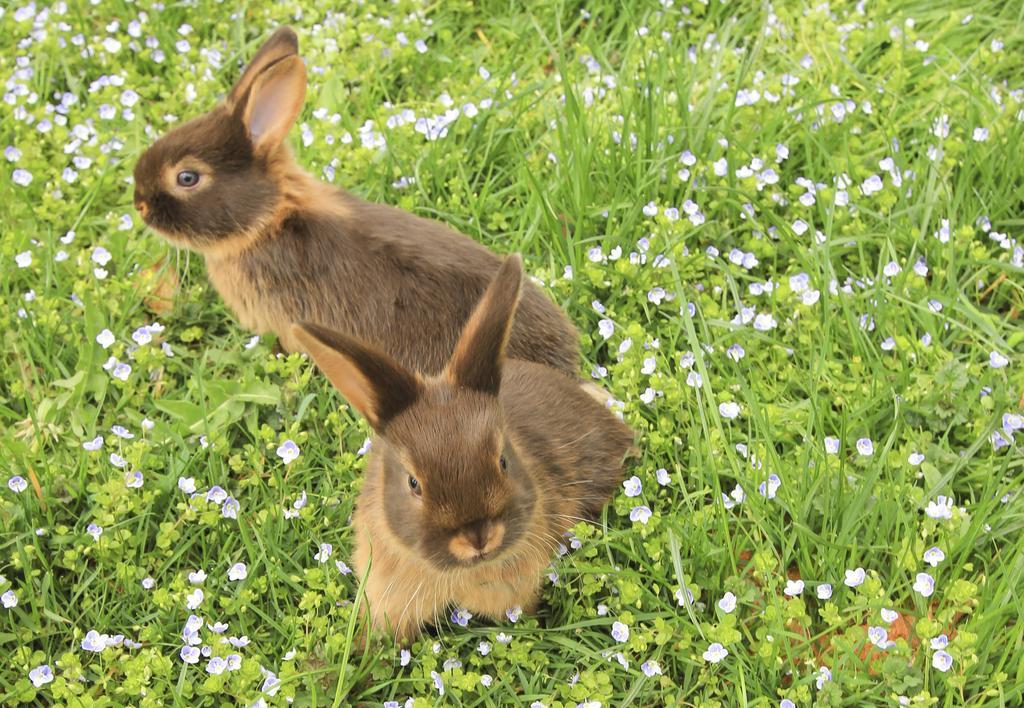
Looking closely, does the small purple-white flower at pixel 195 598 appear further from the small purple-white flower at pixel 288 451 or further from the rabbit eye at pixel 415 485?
the rabbit eye at pixel 415 485

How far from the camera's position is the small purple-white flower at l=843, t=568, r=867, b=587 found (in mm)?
3486

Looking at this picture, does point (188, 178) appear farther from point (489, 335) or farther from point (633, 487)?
point (633, 487)

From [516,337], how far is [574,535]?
869 mm

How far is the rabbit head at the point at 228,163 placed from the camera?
4457 millimetres

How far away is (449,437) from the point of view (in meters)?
3.21

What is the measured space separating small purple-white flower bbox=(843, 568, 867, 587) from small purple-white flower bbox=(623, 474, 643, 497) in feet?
2.40

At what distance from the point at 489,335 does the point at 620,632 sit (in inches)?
39.7

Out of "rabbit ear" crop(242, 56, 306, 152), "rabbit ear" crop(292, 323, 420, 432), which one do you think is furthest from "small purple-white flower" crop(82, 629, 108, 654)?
"rabbit ear" crop(242, 56, 306, 152)

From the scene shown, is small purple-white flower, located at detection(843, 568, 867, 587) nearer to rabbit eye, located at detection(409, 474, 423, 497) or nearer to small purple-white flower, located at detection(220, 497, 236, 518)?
rabbit eye, located at detection(409, 474, 423, 497)

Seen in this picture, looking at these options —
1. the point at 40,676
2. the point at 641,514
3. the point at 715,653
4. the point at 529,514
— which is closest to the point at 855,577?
the point at 715,653

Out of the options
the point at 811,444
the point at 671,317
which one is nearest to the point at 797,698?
the point at 811,444

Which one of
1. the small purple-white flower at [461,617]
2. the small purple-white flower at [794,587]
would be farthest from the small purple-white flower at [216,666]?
the small purple-white flower at [794,587]

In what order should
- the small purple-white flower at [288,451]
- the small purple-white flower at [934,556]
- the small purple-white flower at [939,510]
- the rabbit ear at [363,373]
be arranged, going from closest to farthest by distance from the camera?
the rabbit ear at [363,373] → the small purple-white flower at [934,556] → the small purple-white flower at [939,510] → the small purple-white flower at [288,451]

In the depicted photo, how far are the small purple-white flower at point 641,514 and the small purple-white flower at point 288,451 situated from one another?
1194 millimetres
